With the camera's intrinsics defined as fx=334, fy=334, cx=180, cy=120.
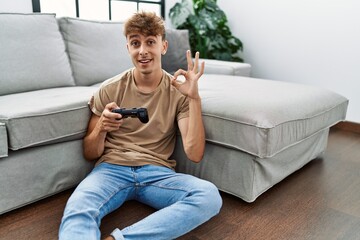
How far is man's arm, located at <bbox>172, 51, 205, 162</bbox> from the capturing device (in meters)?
1.33

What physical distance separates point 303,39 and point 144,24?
2039mm

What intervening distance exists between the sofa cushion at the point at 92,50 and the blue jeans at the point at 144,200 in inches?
34.1

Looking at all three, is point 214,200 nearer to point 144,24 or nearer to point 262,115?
point 262,115

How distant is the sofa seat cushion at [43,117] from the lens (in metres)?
1.29

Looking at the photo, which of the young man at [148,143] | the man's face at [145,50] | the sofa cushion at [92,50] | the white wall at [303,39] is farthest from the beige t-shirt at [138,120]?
the white wall at [303,39]

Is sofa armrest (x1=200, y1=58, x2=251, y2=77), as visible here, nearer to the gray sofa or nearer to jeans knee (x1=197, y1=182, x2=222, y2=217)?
the gray sofa

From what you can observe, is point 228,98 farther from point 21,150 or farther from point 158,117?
point 21,150

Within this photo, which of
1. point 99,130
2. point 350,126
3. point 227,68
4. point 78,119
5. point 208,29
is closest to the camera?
point 99,130

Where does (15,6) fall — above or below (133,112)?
above

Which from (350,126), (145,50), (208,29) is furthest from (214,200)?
(208,29)

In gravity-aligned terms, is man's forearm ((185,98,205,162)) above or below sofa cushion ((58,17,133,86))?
below

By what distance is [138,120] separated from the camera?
143cm

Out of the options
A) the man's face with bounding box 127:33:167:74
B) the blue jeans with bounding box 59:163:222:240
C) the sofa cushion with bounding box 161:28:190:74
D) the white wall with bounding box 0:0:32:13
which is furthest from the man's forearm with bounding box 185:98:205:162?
the white wall with bounding box 0:0:32:13

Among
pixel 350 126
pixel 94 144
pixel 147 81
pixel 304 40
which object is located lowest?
pixel 350 126
